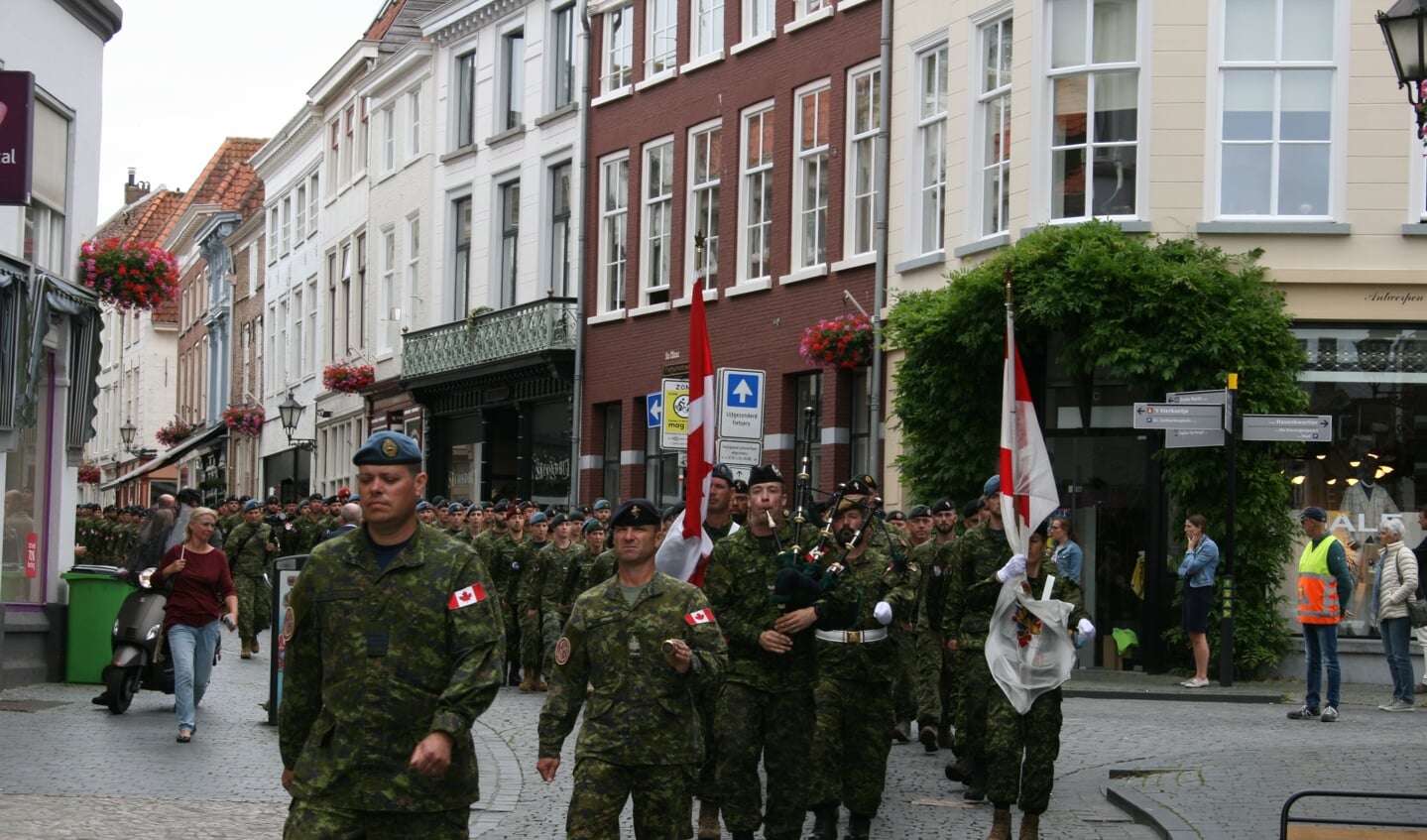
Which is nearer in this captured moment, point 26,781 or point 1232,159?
point 26,781

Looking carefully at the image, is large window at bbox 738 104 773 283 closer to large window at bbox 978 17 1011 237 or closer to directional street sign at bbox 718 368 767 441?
large window at bbox 978 17 1011 237

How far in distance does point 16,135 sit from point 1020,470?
7756 mm

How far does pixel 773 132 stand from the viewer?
30531 millimetres

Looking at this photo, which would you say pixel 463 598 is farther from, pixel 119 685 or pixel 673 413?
pixel 673 413

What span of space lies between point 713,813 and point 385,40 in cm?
3900

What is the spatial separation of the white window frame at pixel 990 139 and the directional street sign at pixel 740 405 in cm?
533

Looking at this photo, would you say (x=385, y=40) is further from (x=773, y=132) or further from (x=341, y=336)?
(x=773, y=132)

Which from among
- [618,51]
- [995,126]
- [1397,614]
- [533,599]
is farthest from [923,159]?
[618,51]

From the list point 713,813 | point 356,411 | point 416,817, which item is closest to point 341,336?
point 356,411

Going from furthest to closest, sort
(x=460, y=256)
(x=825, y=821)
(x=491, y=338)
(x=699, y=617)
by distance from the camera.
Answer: (x=460, y=256) < (x=491, y=338) < (x=825, y=821) < (x=699, y=617)

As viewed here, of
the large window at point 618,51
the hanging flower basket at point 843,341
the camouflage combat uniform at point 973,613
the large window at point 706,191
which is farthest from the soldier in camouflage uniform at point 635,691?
the large window at point 618,51

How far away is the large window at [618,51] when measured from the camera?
35.7 m

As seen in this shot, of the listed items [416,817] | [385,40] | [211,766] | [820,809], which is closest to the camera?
[416,817]

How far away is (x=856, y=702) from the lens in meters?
10.9
